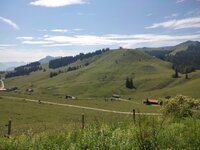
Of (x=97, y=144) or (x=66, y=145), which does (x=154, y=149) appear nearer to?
(x=97, y=144)

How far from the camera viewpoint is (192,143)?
35.3 ft

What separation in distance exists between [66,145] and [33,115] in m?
81.4

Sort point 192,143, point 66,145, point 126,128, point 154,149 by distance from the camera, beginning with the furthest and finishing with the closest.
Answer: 1. point 126,128
2. point 66,145
3. point 192,143
4. point 154,149

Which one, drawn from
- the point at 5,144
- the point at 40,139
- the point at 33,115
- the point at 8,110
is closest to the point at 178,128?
the point at 40,139

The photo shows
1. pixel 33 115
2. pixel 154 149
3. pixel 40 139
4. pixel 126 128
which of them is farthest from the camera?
pixel 33 115

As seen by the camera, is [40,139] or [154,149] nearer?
[154,149]

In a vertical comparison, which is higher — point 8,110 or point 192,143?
point 192,143

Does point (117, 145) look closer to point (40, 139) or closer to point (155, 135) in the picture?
point (155, 135)

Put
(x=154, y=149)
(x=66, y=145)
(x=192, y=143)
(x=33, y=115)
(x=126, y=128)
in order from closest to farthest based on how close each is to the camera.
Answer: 1. (x=154, y=149)
2. (x=192, y=143)
3. (x=66, y=145)
4. (x=126, y=128)
5. (x=33, y=115)

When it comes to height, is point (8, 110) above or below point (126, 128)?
below

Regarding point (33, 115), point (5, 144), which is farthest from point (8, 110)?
point (5, 144)

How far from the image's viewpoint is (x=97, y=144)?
1109cm

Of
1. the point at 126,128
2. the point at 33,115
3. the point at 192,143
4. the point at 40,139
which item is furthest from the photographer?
the point at 33,115

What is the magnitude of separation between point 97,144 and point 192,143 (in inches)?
121
